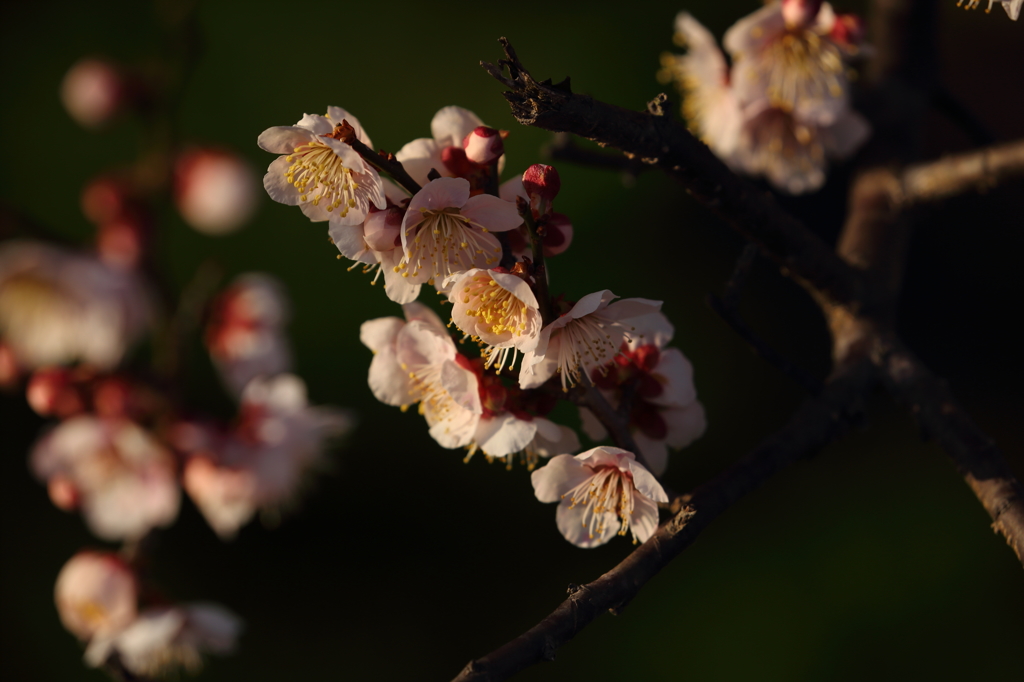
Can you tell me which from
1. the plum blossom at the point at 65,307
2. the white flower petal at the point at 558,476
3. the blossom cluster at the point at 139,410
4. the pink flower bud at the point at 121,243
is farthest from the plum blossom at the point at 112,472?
the white flower petal at the point at 558,476

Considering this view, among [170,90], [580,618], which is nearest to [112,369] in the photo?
[170,90]

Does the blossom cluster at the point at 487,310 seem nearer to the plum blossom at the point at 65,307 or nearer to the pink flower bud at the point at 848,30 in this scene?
the pink flower bud at the point at 848,30

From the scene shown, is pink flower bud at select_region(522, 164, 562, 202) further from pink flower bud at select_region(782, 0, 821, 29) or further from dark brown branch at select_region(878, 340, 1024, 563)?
pink flower bud at select_region(782, 0, 821, 29)

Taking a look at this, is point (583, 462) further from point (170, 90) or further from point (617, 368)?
point (170, 90)

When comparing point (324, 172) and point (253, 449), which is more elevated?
point (324, 172)

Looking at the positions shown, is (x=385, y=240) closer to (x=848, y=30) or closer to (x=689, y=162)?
(x=689, y=162)

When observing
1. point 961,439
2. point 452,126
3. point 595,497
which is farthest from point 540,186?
point 961,439

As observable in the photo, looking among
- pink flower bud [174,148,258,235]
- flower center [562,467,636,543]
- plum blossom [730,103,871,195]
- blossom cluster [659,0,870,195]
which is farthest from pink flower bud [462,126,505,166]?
pink flower bud [174,148,258,235]
